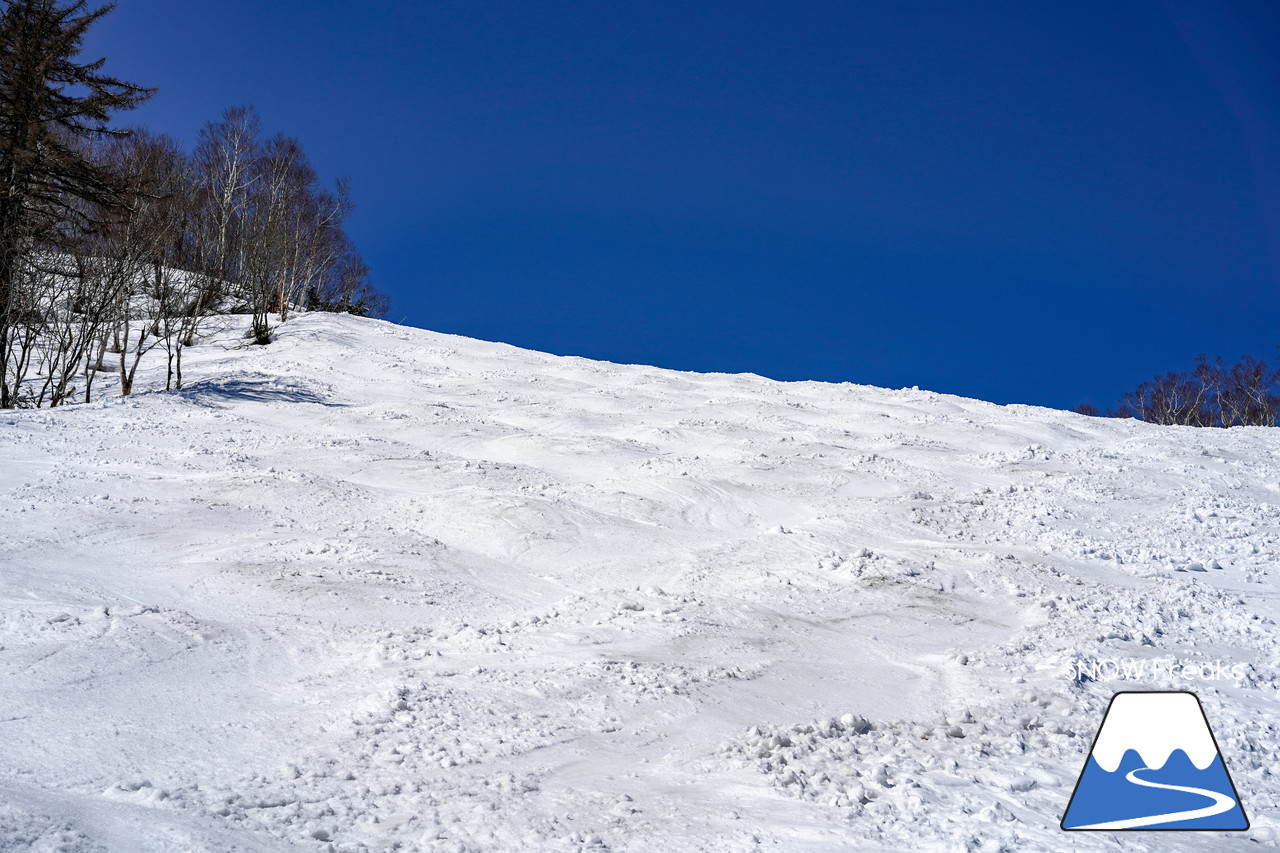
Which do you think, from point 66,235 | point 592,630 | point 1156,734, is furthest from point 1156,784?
point 66,235

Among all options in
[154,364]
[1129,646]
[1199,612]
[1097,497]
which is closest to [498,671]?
[1129,646]

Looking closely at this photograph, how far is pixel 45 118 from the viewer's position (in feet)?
54.4

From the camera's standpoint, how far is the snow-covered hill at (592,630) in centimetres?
353

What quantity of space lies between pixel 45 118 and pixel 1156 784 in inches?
827

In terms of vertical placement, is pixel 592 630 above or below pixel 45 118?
below

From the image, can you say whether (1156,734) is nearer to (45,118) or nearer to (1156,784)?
(1156,784)

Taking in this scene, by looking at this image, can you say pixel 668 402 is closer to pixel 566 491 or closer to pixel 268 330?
pixel 566 491

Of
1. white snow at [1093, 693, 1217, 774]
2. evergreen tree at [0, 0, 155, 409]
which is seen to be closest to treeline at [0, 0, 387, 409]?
evergreen tree at [0, 0, 155, 409]

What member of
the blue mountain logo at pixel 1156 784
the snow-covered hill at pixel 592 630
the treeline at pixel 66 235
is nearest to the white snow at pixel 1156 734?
the blue mountain logo at pixel 1156 784

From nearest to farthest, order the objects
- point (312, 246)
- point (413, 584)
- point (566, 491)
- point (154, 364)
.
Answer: point (413, 584) < point (566, 491) < point (154, 364) < point (312, 246)

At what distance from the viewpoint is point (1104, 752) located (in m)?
3.78

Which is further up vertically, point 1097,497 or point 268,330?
point 268,330

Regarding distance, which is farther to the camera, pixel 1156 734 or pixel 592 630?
pixel 592 630

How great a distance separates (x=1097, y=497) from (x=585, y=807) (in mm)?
9506
